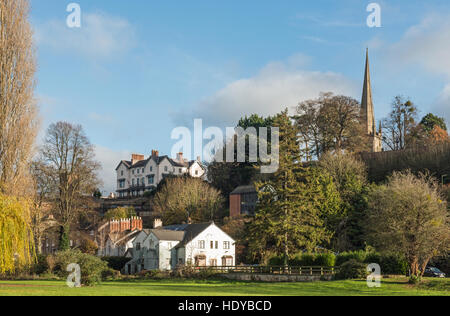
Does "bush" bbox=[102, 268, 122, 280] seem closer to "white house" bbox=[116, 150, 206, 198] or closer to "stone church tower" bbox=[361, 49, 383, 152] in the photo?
"white house" bbox=[116, 150, 206, 198]

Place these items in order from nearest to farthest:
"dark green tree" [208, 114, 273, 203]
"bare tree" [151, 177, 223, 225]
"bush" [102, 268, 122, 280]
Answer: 1. "bush" [102, 268, 122, 280]
2. "bare tree" [151, 177, 223, 225]
3. "dark green tree" [208, 114, 273, 203]

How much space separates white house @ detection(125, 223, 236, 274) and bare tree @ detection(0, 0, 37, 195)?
92.7 feet

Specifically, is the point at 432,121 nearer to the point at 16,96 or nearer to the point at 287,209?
the point at 287,209

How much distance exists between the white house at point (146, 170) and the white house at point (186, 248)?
47151 millimetres

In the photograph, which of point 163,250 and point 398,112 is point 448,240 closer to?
point 163,250

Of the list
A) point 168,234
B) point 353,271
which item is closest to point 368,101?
point 168,234

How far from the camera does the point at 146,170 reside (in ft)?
373

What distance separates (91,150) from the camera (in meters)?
58.3

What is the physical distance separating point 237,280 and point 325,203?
12596 millimetres

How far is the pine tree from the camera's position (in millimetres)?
44969

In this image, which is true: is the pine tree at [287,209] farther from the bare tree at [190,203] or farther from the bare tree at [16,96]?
the bare tree at [190,203]

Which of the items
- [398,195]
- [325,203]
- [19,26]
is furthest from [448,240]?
[19,26]

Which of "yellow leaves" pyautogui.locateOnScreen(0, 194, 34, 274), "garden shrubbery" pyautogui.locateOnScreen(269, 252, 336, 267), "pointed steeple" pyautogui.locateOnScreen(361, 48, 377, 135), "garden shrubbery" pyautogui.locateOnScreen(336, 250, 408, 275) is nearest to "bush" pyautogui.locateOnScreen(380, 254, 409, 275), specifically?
"garden shrubbery" pyautogui.locateOnScreen(336, 250, 408, 275)

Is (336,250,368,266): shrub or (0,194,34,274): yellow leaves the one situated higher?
(0,194,34,274): yellow leaves
